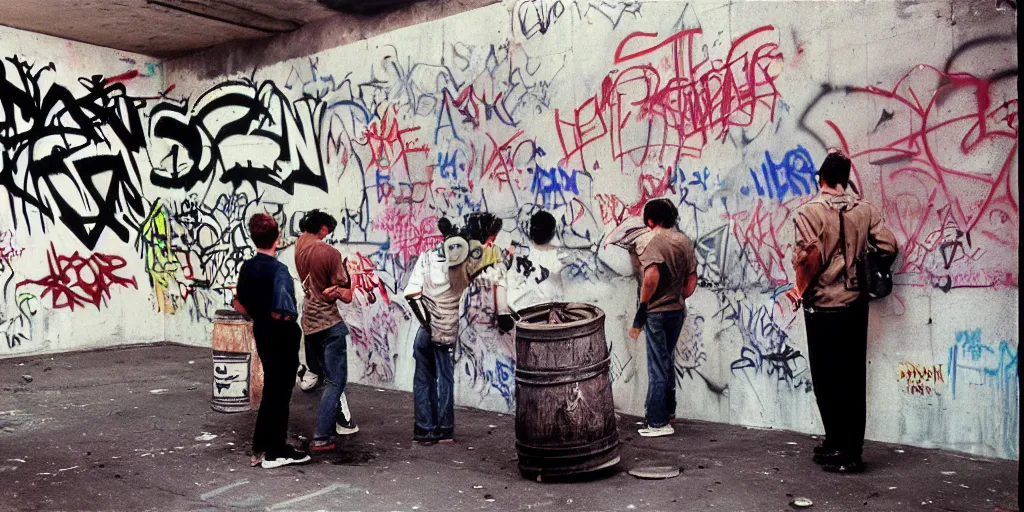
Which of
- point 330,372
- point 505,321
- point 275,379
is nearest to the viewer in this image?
point 275,379

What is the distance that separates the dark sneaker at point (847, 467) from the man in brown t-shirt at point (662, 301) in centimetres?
146

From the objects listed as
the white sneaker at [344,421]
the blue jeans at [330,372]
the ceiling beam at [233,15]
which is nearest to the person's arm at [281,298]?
the blue jeans at [330,372]

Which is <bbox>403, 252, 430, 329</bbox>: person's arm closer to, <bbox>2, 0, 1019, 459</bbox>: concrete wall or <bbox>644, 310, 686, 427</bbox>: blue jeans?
<bbox>2, 0, 1019, 459</bbox>: concrete wall

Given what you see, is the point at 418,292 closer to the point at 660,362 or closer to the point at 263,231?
the point at 263,231

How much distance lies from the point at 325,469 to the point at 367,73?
15.2 ft

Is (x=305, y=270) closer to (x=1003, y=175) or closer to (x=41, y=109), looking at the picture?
(x=1003, y=175)

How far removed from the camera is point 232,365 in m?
8.20

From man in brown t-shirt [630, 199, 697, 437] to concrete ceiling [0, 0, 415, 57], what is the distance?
12.0 feet

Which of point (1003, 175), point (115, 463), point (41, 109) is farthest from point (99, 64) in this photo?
point (1003, 175)

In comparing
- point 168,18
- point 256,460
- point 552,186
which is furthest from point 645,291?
point 168,18

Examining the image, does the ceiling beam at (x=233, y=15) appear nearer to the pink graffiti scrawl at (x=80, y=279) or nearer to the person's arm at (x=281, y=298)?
the pink graffiti scrawl at (x=80, y=279)

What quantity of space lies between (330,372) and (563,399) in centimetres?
211

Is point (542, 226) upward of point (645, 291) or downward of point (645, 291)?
upward

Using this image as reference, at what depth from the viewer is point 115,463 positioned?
21.1ft
